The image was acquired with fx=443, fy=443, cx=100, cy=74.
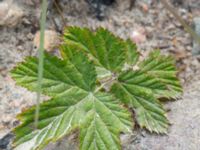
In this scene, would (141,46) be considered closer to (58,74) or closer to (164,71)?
(164,71)

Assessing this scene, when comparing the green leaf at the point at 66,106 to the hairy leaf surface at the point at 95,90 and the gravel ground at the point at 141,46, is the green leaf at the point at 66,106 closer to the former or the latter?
the hairy leaf surface at the point at 95,90

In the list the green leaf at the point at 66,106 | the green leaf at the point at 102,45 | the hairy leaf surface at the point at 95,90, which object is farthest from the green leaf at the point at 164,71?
the green leaf at the point at 66,106

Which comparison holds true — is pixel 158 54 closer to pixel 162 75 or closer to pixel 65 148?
pixel 162 75

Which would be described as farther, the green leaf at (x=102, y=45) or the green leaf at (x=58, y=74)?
the green leaf at (x=102, y=45)

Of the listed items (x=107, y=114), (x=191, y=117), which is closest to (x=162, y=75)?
(x=191, y=117)

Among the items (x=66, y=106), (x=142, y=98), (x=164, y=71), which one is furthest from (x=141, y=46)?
(x=66, y=106)

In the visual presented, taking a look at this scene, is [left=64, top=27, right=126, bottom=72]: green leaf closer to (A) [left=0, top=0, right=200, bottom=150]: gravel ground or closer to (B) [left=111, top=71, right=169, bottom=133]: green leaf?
(B) [left=111, top=71, right=169, bottom=133]: green leaf
